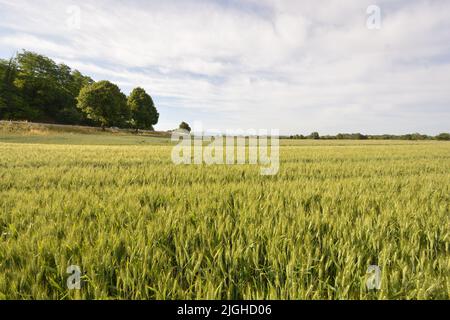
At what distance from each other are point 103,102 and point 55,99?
17.8 m

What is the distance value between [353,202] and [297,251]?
6.80 feet

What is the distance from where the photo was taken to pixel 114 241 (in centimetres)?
203

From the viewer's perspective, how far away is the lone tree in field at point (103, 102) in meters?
47.3

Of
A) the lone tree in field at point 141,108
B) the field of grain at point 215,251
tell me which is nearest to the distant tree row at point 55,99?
the lone tree in field at point 141,108

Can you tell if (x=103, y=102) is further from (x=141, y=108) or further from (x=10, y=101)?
(x=10, y=101)

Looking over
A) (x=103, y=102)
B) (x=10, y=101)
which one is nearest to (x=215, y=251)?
(x=103, y=102)

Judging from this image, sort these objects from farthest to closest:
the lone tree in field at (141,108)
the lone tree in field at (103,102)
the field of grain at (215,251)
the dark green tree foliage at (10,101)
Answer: the lone tree in field at (141,108) → the lone tree in field at (103,102) → the dark green tree foliage at (10,101) → the field of grain at (215,251)

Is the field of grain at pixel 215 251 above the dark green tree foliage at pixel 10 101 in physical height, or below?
below

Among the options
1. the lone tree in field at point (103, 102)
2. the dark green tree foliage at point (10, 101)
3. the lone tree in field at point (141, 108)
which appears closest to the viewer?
the dark green tree foliage at point (10, 101)

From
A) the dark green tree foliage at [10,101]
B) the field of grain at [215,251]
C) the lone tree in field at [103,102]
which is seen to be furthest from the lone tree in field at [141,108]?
the field of grain at [215,251]

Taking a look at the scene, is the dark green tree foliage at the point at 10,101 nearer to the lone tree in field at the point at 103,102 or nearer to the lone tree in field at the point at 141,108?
the lone tree in field at the point at 103,102

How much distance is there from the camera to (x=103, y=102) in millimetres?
48344

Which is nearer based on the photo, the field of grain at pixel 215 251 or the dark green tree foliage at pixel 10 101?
the field of grain at pixel 215 251
